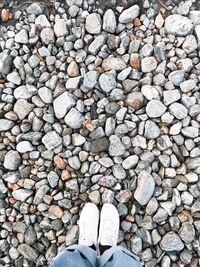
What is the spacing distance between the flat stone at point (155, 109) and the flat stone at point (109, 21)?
56 cm

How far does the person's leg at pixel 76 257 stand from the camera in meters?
1.62

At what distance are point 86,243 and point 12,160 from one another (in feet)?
2.20

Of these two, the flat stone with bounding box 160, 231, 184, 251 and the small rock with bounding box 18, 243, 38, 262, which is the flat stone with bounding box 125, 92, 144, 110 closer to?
the flat stone with bounding box 160, 231, 184, 251

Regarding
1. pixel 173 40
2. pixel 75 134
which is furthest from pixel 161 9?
pixel 75 134

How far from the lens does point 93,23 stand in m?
2.15

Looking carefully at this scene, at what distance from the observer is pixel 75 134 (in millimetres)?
2053

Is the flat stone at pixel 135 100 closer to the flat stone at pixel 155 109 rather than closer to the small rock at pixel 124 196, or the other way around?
the flat stone at pixel 155 109

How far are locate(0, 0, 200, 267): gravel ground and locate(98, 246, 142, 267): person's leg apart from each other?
23 centimetres

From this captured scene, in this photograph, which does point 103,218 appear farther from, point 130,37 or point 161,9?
point 161,9

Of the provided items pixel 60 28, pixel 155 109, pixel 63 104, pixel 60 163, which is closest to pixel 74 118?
pixel 63 104

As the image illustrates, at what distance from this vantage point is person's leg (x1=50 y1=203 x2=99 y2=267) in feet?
5.48

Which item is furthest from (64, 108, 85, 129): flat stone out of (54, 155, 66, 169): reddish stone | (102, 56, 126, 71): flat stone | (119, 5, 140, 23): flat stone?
(119, 5, 140, 23): flat stone

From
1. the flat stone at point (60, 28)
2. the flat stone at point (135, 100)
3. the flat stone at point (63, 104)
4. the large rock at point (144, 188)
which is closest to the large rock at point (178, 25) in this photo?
the flat stone at point (135, 100)

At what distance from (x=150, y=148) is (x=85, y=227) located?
60 cm
